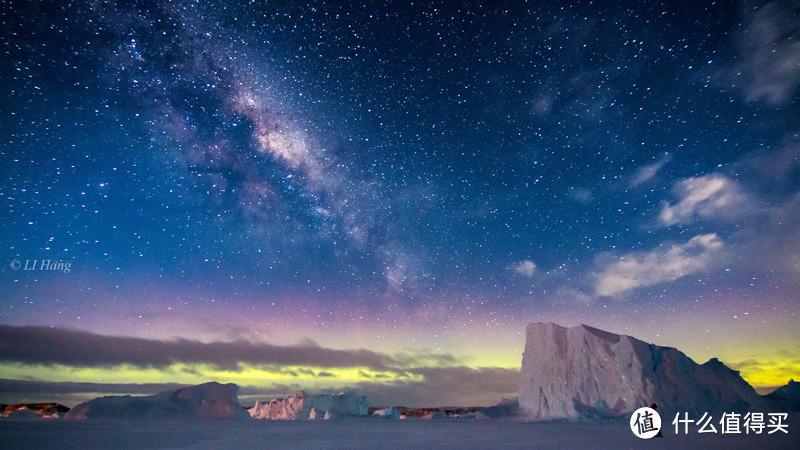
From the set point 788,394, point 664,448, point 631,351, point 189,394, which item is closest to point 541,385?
point 631,351

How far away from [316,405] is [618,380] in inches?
3629

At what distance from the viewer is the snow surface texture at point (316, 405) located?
124562mm

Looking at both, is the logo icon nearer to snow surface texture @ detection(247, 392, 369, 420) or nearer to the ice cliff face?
the ice cliff face

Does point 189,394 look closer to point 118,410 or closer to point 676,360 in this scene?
point 118,410

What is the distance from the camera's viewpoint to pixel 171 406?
134m

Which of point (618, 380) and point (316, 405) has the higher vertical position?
point (618, 380)

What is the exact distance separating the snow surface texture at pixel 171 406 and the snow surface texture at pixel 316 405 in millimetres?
9940

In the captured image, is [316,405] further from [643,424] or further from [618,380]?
[643,424]

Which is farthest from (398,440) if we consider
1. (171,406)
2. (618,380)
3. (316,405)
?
(171,406)

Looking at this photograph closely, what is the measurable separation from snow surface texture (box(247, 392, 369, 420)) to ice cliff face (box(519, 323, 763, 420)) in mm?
64644

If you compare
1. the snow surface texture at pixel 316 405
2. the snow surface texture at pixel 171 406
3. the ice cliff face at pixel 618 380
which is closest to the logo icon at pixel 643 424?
the ice cliff face at pixel 618 380

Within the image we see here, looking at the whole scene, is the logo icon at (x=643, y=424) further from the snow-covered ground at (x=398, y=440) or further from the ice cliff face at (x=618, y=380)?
the ice cliff face at (x=618, y=380)

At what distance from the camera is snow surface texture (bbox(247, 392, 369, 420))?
124562mm

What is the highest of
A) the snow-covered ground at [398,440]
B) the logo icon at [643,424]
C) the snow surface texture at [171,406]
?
the logo icon at [643,424]
